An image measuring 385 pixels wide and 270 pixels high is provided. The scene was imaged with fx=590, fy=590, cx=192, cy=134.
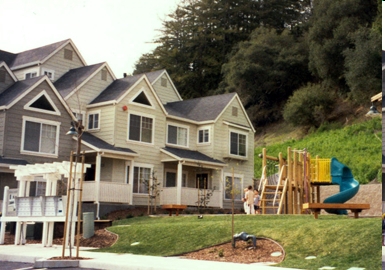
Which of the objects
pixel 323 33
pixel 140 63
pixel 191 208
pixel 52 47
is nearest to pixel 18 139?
pixel 52 47

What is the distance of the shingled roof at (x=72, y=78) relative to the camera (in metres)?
24.6

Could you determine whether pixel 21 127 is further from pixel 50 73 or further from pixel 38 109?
pixel 50 73

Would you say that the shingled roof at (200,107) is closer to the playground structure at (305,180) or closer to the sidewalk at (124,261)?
the playground structure at (305,180)

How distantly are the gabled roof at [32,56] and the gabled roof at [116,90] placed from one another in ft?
6.23

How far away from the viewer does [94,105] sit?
2448 centimetres

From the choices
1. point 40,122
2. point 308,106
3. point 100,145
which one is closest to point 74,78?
point 40,122

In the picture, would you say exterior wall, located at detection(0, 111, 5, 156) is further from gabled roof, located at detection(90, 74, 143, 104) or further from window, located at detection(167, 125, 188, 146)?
window, located at detection(167, 125, 188, 146)

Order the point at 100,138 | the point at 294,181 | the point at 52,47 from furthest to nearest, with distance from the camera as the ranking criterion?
the point at 52,47 < the point at 100,138 < the point at 294,181

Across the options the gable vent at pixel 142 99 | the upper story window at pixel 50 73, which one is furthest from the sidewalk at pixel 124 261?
the upper story window at pixel 50 73

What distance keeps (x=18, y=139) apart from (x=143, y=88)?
6214 millimetres

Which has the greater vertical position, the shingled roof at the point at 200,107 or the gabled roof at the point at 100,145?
the shingled roof at the point at 200,107

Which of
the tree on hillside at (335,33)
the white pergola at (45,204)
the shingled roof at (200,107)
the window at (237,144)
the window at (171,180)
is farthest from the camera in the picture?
the tree on hillside at (335,33)

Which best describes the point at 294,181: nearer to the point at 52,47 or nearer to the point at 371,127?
the point at 52,47

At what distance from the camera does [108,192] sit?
21.9 m
